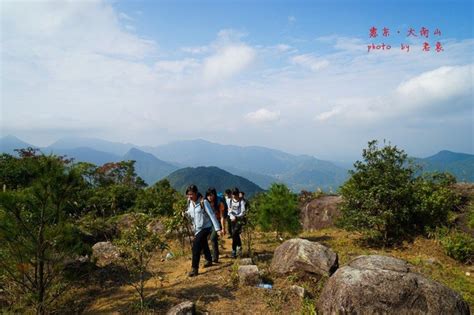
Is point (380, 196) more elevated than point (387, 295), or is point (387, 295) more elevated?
point (380, 196)

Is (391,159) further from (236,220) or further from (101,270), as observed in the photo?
(101,270)

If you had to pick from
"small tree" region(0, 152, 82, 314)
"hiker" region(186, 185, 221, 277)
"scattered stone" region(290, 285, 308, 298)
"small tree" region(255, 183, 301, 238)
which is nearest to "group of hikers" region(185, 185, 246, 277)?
"hiker" region(186, 185, 221, 277)

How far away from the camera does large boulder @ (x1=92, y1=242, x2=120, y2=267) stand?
12588 millimetres

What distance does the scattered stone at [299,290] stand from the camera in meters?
8.91

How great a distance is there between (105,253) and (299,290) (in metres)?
7.94

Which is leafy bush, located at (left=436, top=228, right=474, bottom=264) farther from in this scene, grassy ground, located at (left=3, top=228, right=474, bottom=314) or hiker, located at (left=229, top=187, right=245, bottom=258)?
hiker, located at (left=229, top=187, right=245, bottom=258)

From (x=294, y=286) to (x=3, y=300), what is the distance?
26.1ft

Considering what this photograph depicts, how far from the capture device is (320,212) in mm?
20312

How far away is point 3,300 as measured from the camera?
9.24 meters

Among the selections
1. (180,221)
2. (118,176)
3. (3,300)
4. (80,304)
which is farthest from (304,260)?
(118,176)

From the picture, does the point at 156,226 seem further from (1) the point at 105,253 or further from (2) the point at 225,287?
(2) the point at 225,287

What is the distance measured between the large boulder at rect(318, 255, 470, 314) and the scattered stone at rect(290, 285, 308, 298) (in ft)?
4.47

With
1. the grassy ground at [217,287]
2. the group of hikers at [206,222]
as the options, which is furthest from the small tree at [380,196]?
the group of hikers at [206,222]

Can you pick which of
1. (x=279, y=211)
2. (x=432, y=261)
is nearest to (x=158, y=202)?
(x=279, y=211)
